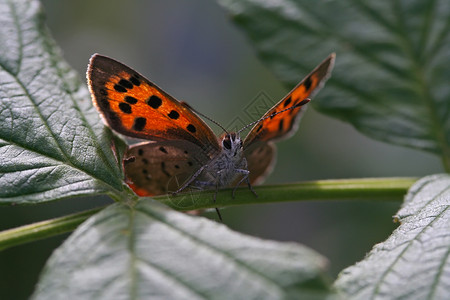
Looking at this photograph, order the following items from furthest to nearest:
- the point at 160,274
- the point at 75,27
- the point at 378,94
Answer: the point at 75,27
the point at 378,94
the point at 160,274

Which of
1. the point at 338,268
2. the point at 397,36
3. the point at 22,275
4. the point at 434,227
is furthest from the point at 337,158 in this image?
the point at 434,227

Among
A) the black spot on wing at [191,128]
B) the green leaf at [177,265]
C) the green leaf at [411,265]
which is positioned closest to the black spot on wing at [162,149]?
the black spot on wing at [191,128]

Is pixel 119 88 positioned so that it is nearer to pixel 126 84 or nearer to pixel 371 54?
pixel 126 84

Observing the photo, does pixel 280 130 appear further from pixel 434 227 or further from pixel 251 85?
pixel 251 85

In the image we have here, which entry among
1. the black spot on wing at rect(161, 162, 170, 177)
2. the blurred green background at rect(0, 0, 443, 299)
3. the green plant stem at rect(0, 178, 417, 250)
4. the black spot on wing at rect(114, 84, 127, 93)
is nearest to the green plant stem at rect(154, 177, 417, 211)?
the green plant stem at rect(0, 178, 417, 250)

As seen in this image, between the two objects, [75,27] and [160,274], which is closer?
[160,274]

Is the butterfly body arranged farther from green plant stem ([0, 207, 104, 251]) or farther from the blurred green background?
the blurred green background

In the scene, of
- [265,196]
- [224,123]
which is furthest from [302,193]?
[224,123]
